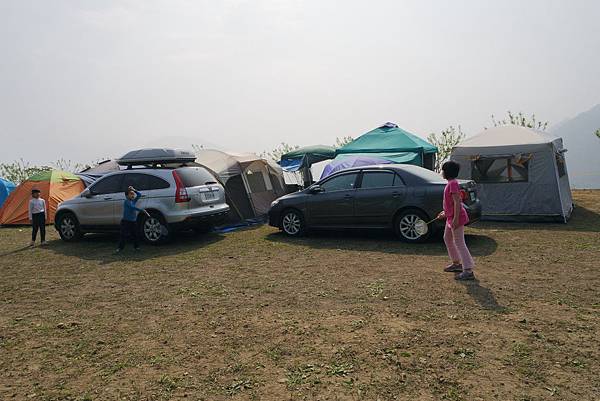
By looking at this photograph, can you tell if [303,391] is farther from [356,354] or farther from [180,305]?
[180,305]

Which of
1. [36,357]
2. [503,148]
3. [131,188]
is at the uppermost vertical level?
[503,148]

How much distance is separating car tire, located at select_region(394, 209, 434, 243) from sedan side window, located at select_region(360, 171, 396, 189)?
2.41 feet

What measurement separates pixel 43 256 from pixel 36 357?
20.6 ft

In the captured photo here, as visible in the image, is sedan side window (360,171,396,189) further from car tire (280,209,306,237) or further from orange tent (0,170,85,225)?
orange tent (0,170,85,225)

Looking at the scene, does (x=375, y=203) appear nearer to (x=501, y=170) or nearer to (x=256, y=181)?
(x=501, y=170)

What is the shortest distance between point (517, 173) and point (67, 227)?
1189cm

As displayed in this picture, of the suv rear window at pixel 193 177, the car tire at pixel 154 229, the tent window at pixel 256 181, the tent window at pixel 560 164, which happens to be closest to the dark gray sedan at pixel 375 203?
the suv rear window at pixel 193 177

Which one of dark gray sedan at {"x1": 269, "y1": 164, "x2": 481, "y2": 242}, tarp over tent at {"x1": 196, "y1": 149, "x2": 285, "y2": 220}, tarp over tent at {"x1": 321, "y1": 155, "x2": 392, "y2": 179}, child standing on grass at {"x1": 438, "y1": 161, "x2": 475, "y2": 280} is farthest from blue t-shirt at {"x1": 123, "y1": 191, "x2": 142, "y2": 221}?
child standing on grass at {"x1": 438, "y1": 161, "x2": 475, "y2": 280}

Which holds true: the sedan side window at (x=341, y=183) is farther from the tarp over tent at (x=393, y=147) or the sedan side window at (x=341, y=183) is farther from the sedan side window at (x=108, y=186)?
the tarp over tent at (x=393, y=147)

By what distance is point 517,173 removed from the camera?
12.2 m

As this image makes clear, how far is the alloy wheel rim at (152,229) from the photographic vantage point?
34.1ft

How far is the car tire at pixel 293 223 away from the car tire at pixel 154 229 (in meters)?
2.73

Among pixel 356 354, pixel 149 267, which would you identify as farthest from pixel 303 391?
pixel 149 267

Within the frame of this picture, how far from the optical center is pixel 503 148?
40.0ft
